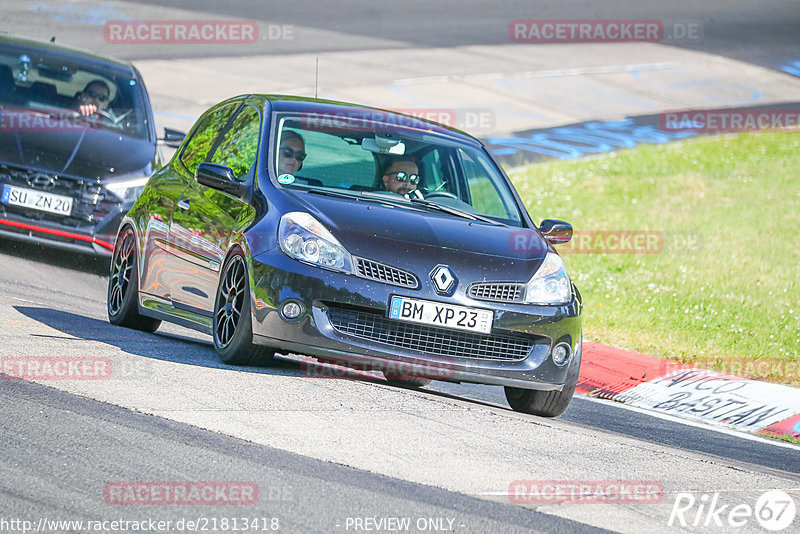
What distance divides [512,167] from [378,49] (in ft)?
31.1

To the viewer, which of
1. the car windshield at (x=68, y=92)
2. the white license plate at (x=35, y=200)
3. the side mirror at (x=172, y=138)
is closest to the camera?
the white license plate at (x=35, y=200)

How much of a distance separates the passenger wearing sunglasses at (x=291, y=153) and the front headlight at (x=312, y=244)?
737 millimetres

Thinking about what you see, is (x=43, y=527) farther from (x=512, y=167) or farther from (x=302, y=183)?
(x=512, y=167)

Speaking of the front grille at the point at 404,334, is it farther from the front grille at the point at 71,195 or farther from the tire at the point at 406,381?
the front grille at the point at 71,195

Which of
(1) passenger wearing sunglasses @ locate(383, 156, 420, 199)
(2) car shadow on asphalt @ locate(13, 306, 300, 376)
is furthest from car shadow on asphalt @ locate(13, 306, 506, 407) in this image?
(1) passenger wearing sunglasses @ locate(383, 156, 420, 199)

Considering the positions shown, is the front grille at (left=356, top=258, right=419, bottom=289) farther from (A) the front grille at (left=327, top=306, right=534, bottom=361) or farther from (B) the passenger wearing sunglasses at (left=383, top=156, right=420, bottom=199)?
(B) the passenger wearing sunglasses at (left=383, top=156, right=420, bottom=199)

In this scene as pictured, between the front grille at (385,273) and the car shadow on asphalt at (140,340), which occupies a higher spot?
the front grille at (385,273)

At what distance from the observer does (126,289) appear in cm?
931

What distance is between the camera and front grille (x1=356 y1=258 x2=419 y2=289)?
284 inches

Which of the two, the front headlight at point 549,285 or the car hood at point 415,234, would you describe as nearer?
the car hood at point 415,234

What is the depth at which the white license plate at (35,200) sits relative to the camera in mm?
11305

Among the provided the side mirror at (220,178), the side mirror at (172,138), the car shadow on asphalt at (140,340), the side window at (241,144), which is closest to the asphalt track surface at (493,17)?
the side mirror at (172,138)

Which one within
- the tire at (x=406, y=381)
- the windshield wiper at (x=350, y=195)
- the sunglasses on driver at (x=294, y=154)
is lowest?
the tire at (x=406, y=381)

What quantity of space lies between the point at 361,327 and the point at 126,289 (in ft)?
8.71
